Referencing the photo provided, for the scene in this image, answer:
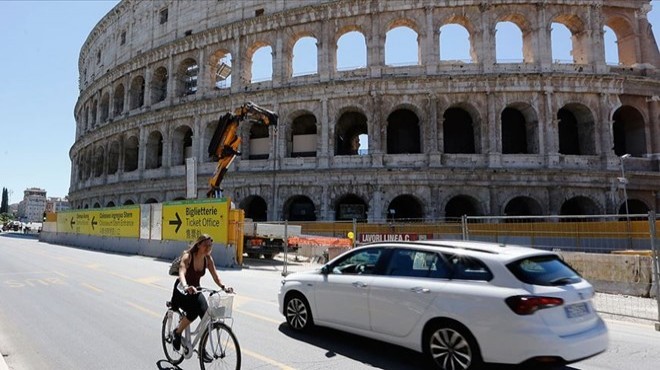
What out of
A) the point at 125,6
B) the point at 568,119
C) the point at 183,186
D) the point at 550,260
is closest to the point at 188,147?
the point at 183,186

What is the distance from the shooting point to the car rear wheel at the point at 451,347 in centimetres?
420

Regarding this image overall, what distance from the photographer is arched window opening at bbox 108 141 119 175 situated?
130ft

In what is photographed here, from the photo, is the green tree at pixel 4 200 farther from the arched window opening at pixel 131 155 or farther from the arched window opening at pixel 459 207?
the arched window opening at pixel 459 207

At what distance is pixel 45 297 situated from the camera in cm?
905

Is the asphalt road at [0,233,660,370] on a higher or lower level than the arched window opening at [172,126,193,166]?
lower

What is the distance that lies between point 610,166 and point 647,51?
904 centimetres

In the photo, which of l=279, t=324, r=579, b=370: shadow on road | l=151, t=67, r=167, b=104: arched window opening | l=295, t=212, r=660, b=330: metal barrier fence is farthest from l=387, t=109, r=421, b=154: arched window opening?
l=279, t=324, r=579, b=370: shadow on road

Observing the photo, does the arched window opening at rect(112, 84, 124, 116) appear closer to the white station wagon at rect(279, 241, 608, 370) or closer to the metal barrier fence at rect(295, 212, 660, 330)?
the metal barrier fence at rect(295, 212, 660, 330)

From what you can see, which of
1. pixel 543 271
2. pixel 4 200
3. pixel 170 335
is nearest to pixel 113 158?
pixel 170 335

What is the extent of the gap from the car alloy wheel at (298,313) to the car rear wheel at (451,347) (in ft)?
6.86

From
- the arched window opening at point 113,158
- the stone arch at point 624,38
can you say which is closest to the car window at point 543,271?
the stone arch at point 624,38

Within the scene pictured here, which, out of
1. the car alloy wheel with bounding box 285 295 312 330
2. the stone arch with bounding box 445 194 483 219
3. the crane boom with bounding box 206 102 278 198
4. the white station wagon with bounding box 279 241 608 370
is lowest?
the car alloy wheel with bounding box 285 295 312 330

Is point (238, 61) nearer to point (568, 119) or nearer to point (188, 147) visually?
point (188, 147)

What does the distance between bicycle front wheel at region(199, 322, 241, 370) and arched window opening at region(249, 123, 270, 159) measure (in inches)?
1031
